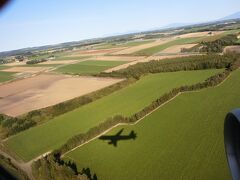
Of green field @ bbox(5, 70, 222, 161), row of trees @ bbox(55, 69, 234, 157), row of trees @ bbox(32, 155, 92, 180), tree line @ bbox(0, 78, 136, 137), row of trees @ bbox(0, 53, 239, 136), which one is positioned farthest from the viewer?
row of trees @ bbox(0, 53, 239, 136)

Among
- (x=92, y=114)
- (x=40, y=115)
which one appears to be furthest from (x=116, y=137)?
(x=40, y=115)

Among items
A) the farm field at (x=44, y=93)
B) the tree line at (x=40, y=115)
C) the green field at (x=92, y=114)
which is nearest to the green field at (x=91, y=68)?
the farm field at (x=44, y=93)

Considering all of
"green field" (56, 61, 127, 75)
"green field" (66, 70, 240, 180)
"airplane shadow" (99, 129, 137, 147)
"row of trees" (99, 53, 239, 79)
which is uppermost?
"row of trees" (99, 53, 239, 79)

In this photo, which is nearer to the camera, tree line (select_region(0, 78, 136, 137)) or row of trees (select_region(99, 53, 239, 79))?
tree line (select_region(0, 78, 136, 137))

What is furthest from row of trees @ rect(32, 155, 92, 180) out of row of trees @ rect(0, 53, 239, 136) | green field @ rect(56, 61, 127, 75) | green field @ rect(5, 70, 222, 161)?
green field @ rect(56, 61, 127, 75)

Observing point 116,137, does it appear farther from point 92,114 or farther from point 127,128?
point 92,114

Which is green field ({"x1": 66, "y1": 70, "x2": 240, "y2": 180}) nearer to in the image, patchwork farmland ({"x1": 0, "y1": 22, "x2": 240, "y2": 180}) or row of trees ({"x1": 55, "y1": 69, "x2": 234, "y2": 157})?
patchwork farmland ({"x1": 0, "y1": 22, "x2": 240, "y2": 180})

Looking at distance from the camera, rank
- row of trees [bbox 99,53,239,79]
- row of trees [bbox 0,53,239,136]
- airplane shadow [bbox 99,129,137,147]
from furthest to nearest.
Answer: row of trees [bbox 99,53,239,79] < row of trees [bbox 0,53,239,136] < airplane shadow [bbox 99,129,137,147]
